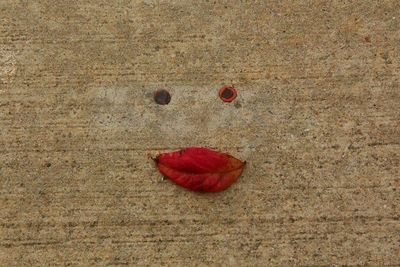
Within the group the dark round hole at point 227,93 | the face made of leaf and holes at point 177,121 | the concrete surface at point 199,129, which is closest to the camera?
the concrete surface at point 199,129

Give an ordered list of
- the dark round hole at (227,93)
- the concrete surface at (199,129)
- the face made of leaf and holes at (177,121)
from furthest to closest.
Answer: the dark round hole at (227,93), the face made of leaf and holes at (177,121), the concrete surface at (199,129)

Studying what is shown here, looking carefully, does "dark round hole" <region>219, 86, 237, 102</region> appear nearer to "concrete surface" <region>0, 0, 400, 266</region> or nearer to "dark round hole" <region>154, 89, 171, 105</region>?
"concrete surface" <region>0, 0, 400, 266</region>

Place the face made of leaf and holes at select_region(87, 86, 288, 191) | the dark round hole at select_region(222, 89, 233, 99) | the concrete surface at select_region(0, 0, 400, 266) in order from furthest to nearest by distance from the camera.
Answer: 1. the dark round hole at select_region(222, 89, 233, 99)
2. the face made of leaf and holes at select_region(87, 86, 288, 191)
3. the concrete surface at select_region(0, 0, 400, 266)

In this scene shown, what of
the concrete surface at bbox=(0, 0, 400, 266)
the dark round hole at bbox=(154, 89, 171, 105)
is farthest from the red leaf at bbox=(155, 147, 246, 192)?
the dark round hole at bbox=(154, 89, 171, 105)

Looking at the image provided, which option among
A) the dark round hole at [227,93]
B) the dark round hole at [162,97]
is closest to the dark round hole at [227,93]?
the dark round hole at [227,93]

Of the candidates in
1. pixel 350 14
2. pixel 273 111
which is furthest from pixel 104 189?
pixel 350 14

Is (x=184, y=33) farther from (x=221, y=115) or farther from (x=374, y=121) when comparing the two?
(x=374, y=121)

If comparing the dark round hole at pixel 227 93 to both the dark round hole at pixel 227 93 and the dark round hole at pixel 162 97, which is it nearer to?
the dark round hole at pixel 227 93
